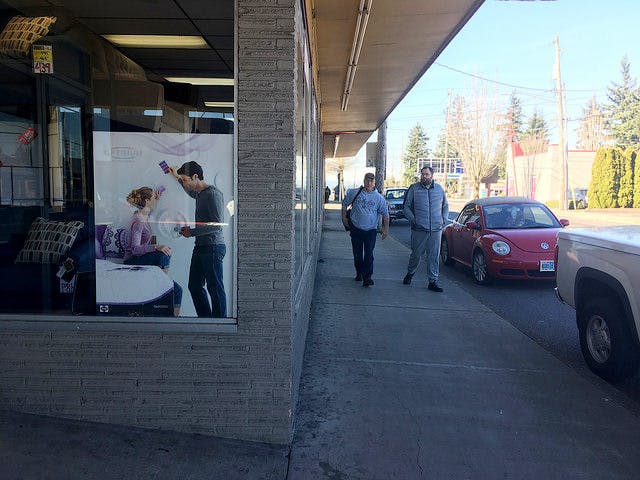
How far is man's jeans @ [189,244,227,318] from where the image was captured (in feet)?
11.7

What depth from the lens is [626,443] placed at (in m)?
3.76

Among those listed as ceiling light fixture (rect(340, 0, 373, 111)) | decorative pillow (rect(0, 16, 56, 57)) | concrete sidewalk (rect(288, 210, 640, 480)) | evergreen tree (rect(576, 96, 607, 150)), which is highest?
evergreen tree (rect(576, 96, 607, 150))

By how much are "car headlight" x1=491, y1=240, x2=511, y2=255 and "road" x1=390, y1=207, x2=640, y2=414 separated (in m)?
0.64

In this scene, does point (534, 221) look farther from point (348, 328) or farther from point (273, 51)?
point (273, 51)

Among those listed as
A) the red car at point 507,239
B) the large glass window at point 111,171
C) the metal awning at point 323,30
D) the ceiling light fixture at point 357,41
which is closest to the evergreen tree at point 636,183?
the red car at point 507,239

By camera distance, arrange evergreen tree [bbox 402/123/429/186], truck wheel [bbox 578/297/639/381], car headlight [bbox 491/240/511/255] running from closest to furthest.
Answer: truck wheel [bbox 578/297/639/381] < car headlight [bbox 491/240/511/255] < evergreen tree [bbox 402/123/429/186]

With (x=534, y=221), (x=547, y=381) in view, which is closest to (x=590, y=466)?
(x=547, y=381)

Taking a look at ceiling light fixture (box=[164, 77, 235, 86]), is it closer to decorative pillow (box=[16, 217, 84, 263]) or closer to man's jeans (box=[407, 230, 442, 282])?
decorative pillow (box=[16, 217, 84, 263])

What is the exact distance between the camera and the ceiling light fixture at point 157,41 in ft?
17.6

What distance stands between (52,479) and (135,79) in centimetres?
385

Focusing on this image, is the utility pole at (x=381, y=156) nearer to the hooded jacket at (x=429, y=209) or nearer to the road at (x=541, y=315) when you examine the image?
the road at (x=541, y=315)

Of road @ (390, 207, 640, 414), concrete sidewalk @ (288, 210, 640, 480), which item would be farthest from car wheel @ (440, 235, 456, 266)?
concrete sidewalk @ (288, 210, 640, 480)

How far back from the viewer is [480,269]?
9758 mm

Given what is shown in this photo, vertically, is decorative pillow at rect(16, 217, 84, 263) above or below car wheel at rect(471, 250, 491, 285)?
above
